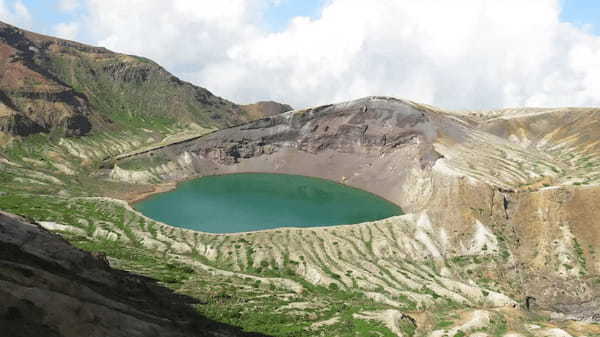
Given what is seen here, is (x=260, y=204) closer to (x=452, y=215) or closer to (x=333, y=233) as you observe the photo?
(x=333, y=233)

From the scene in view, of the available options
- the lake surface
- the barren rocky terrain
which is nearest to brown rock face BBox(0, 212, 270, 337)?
the barren rocky terrain

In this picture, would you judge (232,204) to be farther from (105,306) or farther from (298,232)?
(105,306)

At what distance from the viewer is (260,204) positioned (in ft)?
435

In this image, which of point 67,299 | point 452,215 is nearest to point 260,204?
point 452,215

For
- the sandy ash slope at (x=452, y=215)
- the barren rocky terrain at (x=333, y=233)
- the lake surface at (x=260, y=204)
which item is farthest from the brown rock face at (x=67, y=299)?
the lake surface at (x=260, y=204)

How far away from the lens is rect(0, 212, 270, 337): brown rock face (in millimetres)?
→ 18656

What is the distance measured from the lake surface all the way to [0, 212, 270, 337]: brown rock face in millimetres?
65354

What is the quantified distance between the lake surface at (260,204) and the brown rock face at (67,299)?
6535 cm

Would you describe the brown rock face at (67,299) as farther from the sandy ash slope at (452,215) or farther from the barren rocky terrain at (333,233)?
the sandy ash slope at (452,215)

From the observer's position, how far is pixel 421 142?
148 metres

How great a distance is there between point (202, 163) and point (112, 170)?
36469 millimetres

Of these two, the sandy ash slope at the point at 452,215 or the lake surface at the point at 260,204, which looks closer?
the sandy ash slope at the point at 452,215

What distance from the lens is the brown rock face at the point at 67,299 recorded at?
1866 cm

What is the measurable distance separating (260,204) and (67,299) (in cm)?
11157
